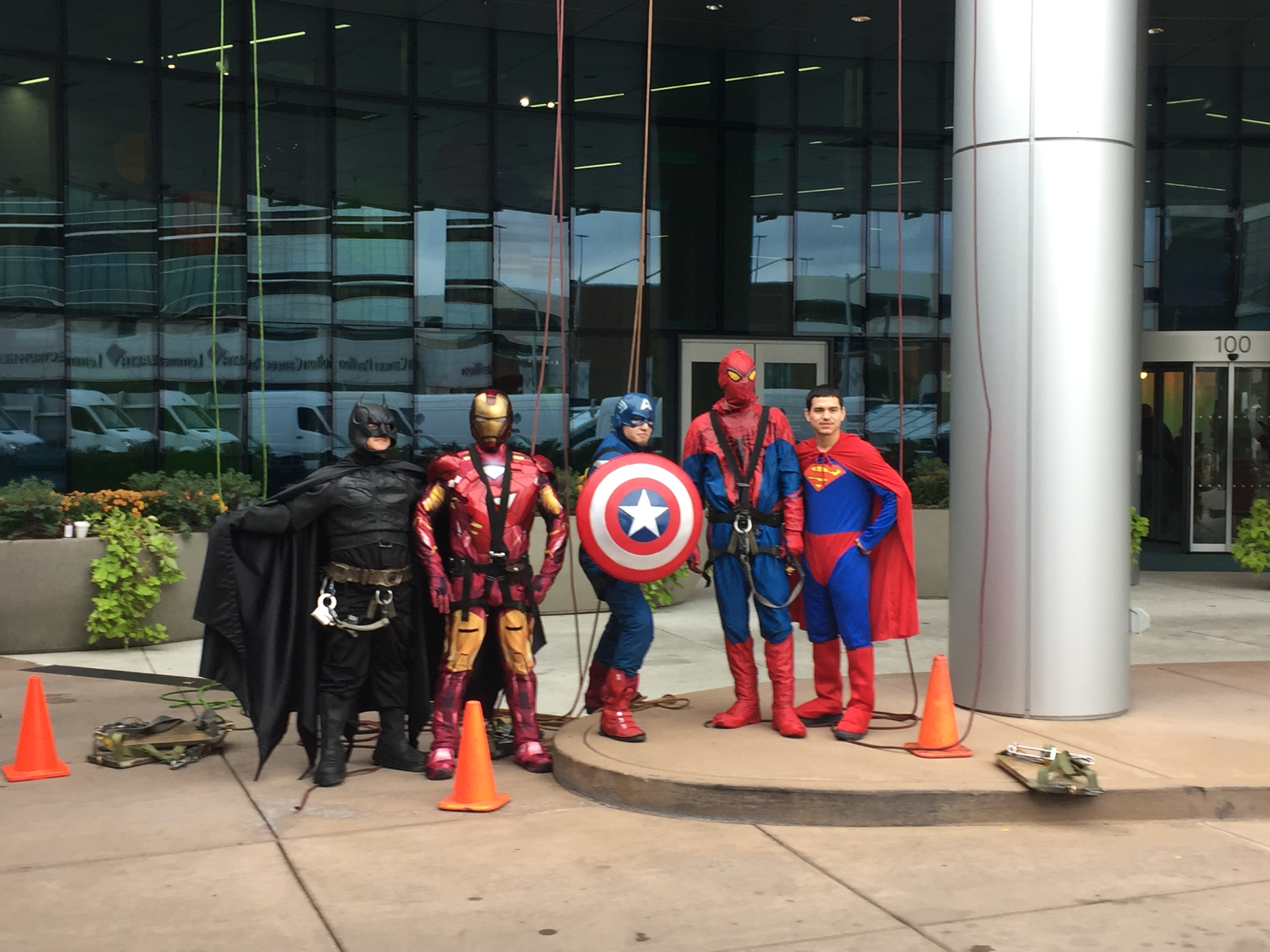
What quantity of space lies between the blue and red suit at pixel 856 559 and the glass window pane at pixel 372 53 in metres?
12.6

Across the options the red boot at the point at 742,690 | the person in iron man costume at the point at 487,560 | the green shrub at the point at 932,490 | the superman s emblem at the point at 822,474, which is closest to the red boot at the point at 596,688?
the person in iron man costume at the point at 487,560

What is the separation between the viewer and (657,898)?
16.1 ft

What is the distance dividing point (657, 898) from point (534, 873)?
55 centimetres

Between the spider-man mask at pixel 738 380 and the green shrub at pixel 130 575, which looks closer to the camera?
the spider-man mask at pixel 738 380

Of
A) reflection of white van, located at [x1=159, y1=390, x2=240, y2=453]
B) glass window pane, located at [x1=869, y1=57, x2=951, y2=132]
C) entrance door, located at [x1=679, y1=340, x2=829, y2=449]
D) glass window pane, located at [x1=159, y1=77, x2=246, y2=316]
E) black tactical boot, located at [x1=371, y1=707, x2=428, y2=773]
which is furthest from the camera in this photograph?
glass window pane, located at [x1=869, y1=57, x2=951, y2=132]

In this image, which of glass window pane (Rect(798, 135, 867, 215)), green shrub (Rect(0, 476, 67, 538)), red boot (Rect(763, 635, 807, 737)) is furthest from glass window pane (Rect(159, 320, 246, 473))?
red boot (Rect(763, 635, 807, 737))

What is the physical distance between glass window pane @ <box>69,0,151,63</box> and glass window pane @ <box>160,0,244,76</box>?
24 centimetres

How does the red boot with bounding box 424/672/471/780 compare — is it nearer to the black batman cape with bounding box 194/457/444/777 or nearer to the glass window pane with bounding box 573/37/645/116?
the black batman cape with bounding box 194/457/444/777

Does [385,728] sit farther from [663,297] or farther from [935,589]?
[663,297]

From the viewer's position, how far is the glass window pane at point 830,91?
19.5 metres

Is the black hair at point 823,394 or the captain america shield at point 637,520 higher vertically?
the black hair at point 823,394

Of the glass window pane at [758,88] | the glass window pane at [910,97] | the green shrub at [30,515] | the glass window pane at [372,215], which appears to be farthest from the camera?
the glass window pane at [910,97]

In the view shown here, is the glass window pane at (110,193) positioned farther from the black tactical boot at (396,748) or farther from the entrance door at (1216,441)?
the entrance door at (1216,441)

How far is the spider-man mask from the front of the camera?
6.91 m
